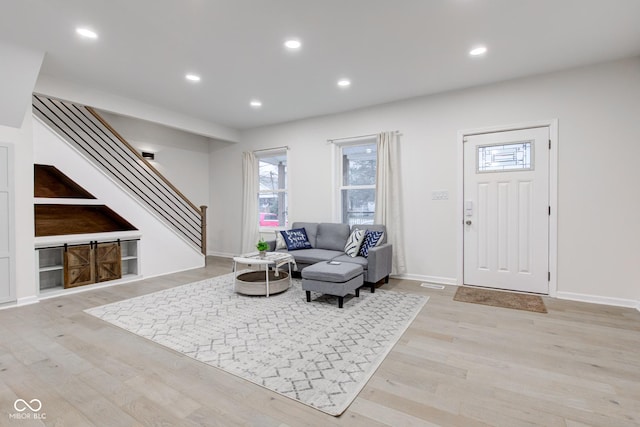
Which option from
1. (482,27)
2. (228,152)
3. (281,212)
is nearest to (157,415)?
(482,27)

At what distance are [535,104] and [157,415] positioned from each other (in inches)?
195

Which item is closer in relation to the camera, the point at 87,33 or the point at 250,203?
the point at 87,33

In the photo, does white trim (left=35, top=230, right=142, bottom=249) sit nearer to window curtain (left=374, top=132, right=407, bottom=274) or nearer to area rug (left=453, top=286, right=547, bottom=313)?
window curtain (left=374, top=132, right=407, bottom=274)

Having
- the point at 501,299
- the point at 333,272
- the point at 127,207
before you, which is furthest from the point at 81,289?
the point at 501,299

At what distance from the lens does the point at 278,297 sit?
388cm

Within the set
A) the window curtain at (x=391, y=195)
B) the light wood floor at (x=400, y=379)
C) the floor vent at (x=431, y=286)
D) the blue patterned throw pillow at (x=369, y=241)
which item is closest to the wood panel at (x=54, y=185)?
the light wood floor at (x=400, y=379)

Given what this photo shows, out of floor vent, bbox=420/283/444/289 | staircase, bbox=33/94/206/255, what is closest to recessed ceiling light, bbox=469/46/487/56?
floor vent, bbox=420/283/444/289

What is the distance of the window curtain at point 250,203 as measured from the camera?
6.41 m

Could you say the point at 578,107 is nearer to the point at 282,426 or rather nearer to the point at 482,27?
the point at 482,27

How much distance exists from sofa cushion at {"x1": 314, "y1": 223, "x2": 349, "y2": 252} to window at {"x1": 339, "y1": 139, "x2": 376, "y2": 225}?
496mm

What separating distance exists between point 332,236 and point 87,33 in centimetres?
389

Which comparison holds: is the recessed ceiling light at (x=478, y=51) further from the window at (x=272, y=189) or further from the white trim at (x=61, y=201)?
the white trim at (x=61, y=201)

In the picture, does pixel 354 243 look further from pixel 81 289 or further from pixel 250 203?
pixel 81 289

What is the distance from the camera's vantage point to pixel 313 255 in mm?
4566
